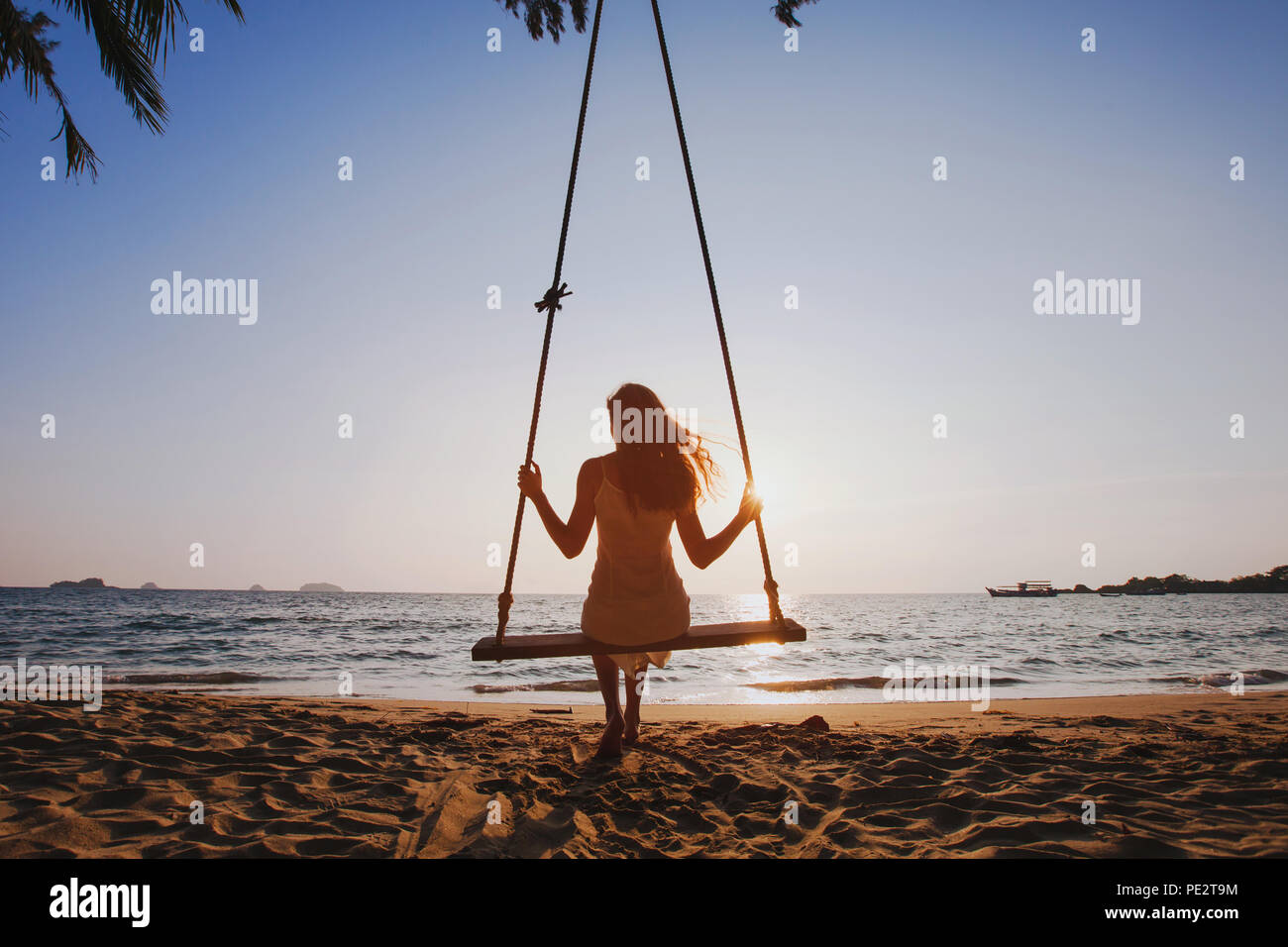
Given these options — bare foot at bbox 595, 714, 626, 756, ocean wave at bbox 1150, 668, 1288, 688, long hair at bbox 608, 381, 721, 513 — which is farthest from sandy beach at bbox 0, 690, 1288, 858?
ocean wave at bbox 1150, 668, 1288, 688

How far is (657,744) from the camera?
14.0ft

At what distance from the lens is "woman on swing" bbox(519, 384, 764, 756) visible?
11.1 feet

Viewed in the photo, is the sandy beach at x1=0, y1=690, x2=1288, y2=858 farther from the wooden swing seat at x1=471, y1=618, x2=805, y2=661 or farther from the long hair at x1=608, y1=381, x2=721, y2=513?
the long hair at x1=608, y1=381, x2=721, y2=513

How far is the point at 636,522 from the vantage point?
3.43m

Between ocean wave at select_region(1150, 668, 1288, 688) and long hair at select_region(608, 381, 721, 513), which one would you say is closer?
long hair at select_region(608, 381, 721, 513)

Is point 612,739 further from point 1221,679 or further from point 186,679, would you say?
point 1221,679

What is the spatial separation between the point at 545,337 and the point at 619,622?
1.51 meters

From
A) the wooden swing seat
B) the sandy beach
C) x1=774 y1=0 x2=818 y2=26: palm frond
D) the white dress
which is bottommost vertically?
the sandy beach

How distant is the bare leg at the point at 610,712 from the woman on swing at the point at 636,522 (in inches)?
8.3

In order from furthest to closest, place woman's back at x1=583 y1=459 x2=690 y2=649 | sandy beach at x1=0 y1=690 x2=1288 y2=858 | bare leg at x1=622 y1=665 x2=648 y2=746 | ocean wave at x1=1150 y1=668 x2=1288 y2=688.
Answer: ocean wave at x1=1150 y1=668 x2=1288 y2=688, bare leg at x1=622 y1=665 x2=648 y2=746, woman's back at x1=583 y1=459 x2=690 y2=649, sandy beach at x1=0 y1=690 x2=1288 y2=858

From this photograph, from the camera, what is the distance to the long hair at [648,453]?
133 inches

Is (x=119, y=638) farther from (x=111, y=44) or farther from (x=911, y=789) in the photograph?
(x=911, y=789)

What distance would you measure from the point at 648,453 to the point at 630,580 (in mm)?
641

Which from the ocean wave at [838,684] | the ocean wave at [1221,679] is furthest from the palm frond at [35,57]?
the ocean wave at [1221,679]
